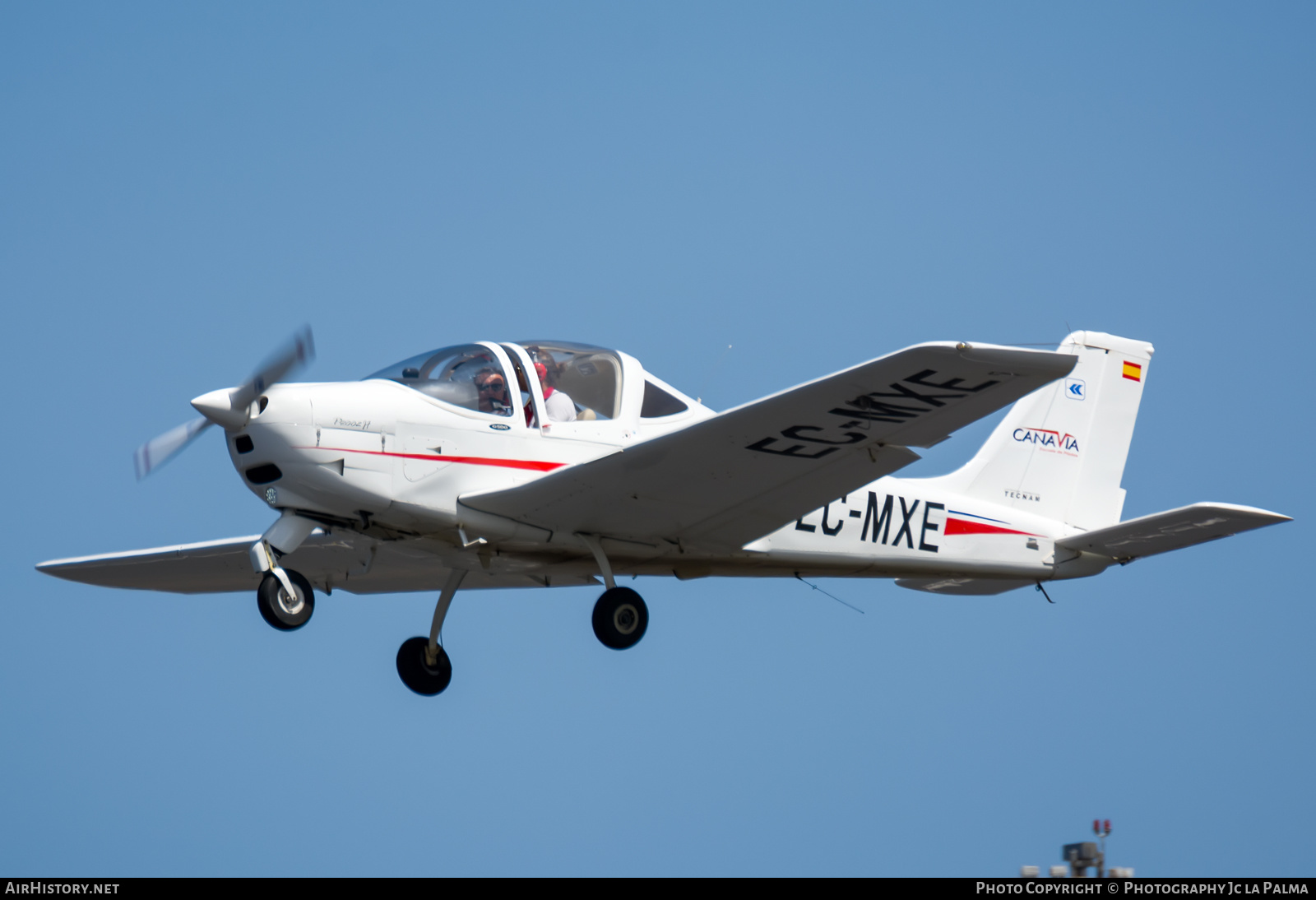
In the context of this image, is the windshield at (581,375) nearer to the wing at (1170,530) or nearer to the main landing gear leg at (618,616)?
the main landing gear leg at (618,616)

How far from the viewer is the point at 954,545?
13.0m

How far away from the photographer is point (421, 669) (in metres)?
12.0

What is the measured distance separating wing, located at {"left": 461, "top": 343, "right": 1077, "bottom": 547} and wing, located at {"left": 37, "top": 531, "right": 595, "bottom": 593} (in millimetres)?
1233

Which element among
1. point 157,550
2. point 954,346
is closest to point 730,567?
point 954,346

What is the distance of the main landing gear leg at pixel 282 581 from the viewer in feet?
33.0

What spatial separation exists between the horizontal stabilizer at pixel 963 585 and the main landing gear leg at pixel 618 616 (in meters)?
3.04

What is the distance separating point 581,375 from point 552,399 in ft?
1.02

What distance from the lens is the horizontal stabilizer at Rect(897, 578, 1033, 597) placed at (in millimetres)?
13367

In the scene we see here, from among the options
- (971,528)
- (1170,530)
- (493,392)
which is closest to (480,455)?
(493,392)

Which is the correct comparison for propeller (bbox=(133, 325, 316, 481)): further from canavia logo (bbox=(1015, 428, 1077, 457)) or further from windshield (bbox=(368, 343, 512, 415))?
canavia logo (bbox=(1015, 428, 1077, 457))

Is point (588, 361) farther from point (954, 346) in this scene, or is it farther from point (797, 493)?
point (954, 346)

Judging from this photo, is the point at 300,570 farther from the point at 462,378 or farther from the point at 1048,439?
the point at 1048,439
